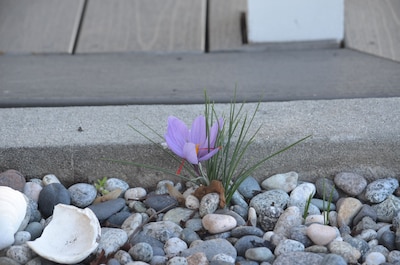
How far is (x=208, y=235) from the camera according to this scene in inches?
69.1

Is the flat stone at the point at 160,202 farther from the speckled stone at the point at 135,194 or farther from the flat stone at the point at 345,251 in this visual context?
the flat stone at the point at 345,251

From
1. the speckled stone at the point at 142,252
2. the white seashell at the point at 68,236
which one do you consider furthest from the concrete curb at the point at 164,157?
the speckled stone at the point at 142,252

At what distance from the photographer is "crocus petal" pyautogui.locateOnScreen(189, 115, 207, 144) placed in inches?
71.8

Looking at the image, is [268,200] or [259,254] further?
[268,200]

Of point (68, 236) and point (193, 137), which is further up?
point (193, 137)

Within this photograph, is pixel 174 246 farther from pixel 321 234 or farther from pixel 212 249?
pixel 321 234

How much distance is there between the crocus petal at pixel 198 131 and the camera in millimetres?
1823

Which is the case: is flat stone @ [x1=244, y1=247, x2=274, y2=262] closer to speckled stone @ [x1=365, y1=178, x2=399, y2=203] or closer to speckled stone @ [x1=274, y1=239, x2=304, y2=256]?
speckled stone @ [x1=274, y1=239, x2=304, y2=256]

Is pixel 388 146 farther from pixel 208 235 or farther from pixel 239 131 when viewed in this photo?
pixel 208 235

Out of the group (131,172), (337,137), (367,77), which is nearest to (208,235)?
(131,172)

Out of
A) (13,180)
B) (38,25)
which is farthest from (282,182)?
(38,25)

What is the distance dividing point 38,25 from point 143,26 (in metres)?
0.39

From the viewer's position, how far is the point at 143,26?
2811 mm

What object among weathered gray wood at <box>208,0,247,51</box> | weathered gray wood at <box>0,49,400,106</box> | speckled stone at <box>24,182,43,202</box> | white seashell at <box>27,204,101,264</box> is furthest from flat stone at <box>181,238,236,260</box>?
weathered gray wood at <box>208,0,247,51</box>
